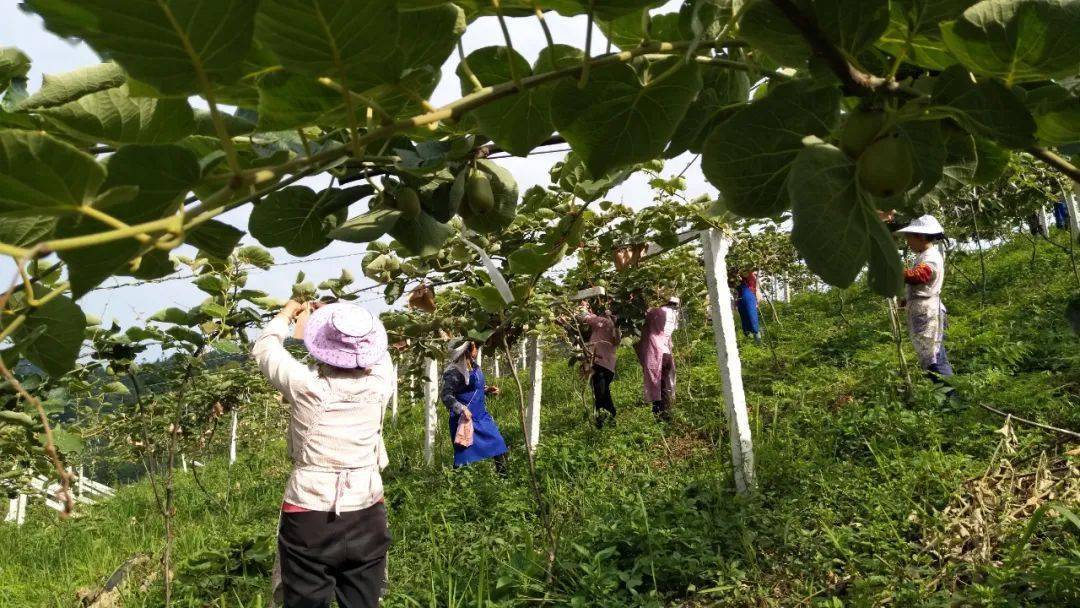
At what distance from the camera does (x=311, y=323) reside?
3.20 metres

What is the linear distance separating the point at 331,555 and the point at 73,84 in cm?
292

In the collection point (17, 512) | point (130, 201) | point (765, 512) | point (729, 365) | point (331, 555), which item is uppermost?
point (130, 201)

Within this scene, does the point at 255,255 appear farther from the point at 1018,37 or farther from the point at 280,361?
the point at 280,361

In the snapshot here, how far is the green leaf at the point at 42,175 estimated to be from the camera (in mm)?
349

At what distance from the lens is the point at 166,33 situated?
381 mm

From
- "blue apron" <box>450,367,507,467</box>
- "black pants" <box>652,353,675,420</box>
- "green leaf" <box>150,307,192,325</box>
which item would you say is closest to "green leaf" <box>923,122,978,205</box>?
"green leaf" <box>150,307,192,325</box>

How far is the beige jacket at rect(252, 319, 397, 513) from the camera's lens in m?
3.05

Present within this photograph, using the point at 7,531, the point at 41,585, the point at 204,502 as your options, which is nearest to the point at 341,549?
the point at 41,585

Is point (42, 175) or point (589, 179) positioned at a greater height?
point (589, 179)

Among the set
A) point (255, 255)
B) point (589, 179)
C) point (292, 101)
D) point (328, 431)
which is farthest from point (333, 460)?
point (292, 101)

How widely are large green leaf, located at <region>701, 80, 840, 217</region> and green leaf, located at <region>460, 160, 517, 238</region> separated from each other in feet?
0.91

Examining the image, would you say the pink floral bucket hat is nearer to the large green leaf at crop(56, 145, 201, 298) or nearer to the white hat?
the large green leaf at crop(56, 145, 201, 298)

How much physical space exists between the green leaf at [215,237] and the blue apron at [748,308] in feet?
32.8

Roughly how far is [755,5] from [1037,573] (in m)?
3.32
